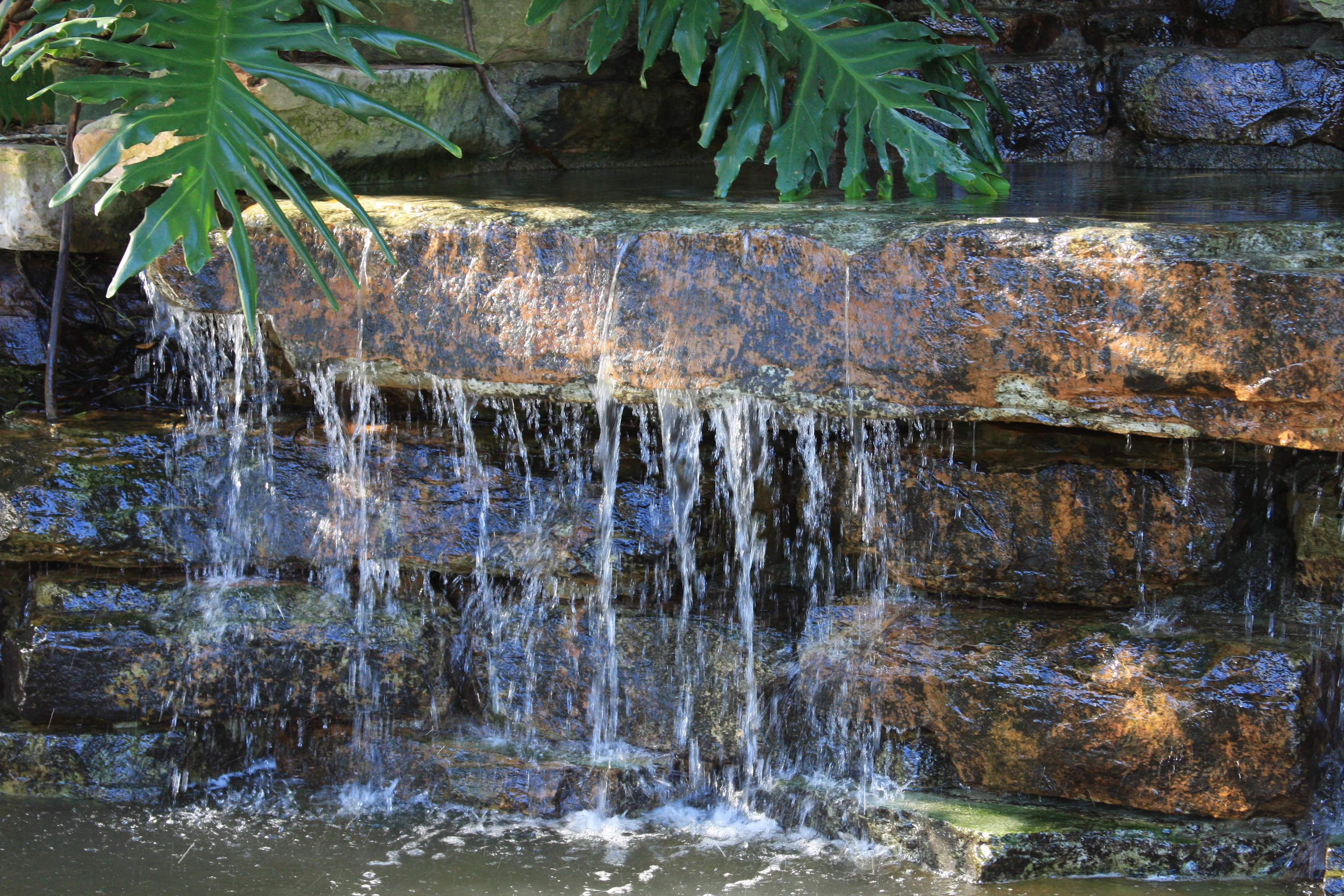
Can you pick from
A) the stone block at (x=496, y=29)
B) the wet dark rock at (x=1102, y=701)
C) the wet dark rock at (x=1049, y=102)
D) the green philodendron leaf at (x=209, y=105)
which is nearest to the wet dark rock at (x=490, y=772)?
the wet dark rock at (x=1102, y=701)

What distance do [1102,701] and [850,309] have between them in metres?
1.10

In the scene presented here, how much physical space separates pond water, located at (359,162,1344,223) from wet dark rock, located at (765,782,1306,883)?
1.39 m

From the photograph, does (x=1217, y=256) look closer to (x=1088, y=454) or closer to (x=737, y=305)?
(x=1088, y=454)

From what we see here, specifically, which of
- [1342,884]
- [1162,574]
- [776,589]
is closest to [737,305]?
[776,589]

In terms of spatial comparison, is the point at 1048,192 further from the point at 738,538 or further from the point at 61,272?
the point at 61,272

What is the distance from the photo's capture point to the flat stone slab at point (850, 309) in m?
2.41

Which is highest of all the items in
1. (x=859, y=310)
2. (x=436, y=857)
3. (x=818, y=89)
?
(x=818, y=89)

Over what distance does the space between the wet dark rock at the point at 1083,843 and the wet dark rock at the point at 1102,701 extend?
0.04 m

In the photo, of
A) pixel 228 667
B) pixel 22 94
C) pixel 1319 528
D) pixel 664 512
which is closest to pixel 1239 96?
pixel 1319 528

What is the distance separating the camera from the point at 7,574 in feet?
11.3

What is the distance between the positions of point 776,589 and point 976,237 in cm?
115

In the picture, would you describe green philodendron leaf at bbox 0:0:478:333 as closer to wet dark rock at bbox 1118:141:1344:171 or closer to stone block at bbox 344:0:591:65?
stone block at bbox 344:0:591:65

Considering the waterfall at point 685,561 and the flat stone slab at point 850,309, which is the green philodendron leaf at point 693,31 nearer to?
the flat stone slab at point 850,309

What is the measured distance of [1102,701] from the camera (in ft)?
9.00
